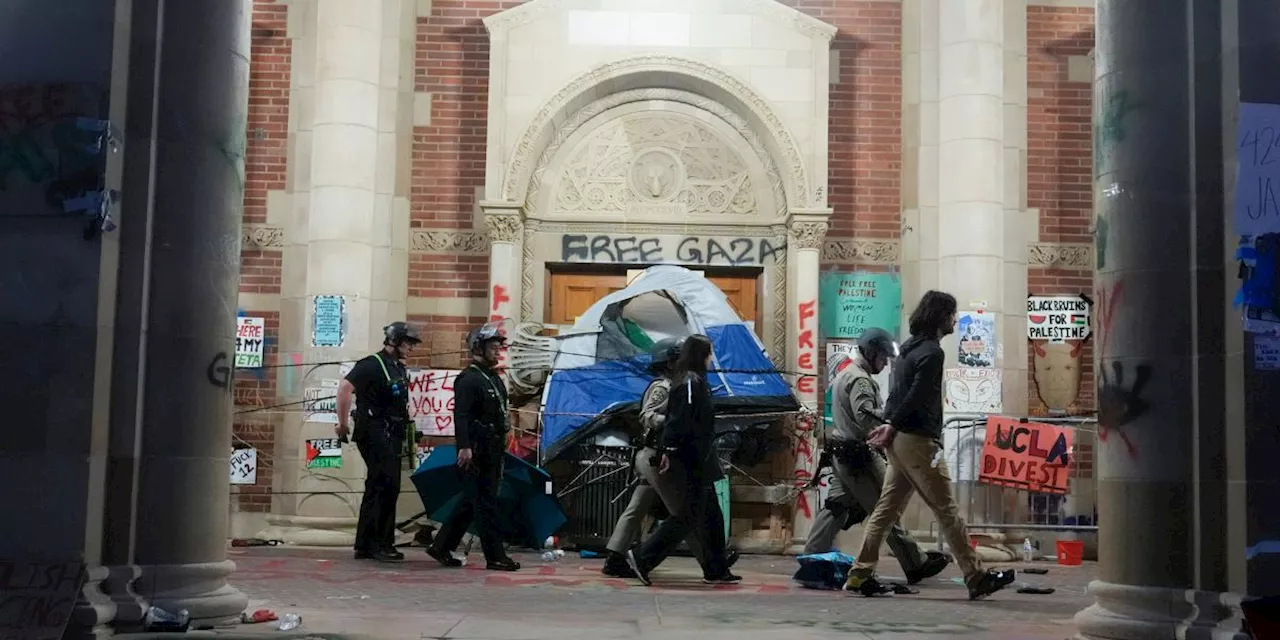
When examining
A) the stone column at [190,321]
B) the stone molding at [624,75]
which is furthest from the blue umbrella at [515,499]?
the stone column at [190,321]

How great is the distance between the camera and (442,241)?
49.3 feet

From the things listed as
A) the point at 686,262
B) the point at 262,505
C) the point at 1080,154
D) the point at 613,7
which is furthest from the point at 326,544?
the point at 1080,154

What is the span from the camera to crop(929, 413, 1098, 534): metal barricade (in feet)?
43.9

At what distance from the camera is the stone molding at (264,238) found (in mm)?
14984

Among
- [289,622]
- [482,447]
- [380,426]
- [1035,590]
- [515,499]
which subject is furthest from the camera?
[515,499]

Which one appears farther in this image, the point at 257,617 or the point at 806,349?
the point at 806,349

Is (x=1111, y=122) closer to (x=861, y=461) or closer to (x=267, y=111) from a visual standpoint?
(x=861, y=461)

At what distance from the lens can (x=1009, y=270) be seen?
1453 centimetres

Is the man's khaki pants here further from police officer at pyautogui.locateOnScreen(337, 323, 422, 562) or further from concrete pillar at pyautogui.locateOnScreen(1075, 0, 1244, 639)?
police officer at pyautogui.locateOnScreen(337, 323, 422, 562)

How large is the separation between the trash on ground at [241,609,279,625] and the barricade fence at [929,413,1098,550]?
25.8 ft

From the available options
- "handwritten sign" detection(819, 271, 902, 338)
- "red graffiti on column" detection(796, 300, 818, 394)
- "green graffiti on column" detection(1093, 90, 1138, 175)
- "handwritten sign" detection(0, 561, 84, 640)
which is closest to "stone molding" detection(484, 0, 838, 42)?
"handwritten sign" detection(819, 271, 902, 338)

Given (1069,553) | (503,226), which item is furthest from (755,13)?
(1069,553)

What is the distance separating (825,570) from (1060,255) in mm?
6876

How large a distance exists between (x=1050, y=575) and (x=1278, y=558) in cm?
622
